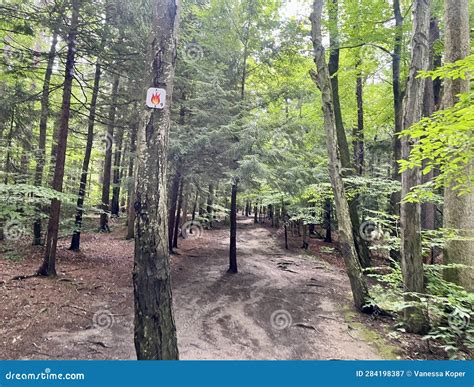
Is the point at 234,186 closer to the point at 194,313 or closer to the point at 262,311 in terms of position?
the point at 262,311

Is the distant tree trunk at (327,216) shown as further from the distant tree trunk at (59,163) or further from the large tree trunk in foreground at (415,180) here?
the distant tree trunk at (59,163)

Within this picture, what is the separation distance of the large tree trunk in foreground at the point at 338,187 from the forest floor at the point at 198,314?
71 cm

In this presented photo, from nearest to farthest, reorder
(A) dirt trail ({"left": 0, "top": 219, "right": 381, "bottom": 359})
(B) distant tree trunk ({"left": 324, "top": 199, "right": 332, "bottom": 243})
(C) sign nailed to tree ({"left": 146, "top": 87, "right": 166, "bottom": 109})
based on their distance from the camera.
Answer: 1. (C) sign nailed to tree ({"left": 146, "top": 87, "right": 166, "bottom": 109})
2. (A) dirt trail ({"left": 0, "top": 219, "right": 381, "bottom": 359})
3. (B) distant tree trunk ({"left": 324, "top": 199, "right": 332, "bottom": 243})

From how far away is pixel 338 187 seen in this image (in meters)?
7.14

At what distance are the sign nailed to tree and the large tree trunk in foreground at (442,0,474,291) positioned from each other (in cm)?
601

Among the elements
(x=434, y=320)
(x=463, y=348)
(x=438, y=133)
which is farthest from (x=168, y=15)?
(x=434, y=320)

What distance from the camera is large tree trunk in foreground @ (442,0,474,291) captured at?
18.4ft

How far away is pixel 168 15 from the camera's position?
3.25 meters

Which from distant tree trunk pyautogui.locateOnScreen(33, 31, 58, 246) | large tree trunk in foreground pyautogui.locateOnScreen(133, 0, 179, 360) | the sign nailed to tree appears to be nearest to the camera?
large tree trunk in foreground pyautogui.locateOnScreen(133, 0, 179, 360)

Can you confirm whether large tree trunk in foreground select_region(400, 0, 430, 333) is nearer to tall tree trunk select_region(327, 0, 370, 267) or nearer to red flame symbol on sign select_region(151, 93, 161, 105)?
tall tree trunk select_region(327, 0, 370, 267)

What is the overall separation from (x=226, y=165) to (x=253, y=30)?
5259 millimetres

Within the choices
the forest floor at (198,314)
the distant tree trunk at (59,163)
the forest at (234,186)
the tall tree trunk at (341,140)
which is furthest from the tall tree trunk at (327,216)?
the distant tree trunk at (59,163)

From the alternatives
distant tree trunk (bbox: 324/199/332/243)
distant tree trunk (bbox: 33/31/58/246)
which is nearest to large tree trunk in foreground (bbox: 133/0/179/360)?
distant tree trunk (bbox: 33/31/58/246)
